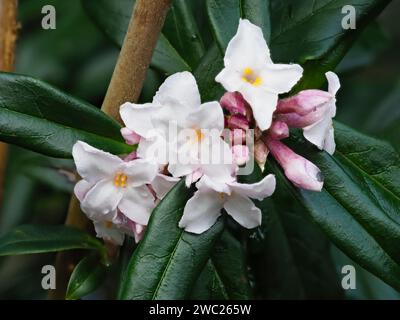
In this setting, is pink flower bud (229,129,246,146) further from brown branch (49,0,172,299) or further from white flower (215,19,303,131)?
brown branch (49,0,172,299)

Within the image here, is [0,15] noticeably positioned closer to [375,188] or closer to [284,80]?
[284,80]

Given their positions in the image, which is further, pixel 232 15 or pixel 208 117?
pixel 232 15

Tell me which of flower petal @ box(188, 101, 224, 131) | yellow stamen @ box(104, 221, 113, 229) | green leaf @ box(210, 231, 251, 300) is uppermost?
flower petal @ box(188, 101, 224, 131)

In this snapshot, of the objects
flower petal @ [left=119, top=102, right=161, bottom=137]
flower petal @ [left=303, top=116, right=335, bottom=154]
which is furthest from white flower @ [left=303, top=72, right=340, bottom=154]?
flower petal @ [left=119, top=102, right=161, bottom=137]

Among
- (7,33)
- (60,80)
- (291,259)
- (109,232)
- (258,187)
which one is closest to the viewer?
(258,187)

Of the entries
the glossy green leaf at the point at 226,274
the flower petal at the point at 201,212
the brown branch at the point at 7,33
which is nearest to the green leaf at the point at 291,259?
the glossy green leaf at the point at 226,274

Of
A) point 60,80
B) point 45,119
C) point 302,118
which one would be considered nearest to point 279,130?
point 302,118

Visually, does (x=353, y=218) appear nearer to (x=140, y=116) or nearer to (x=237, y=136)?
(x=237, y=136)
